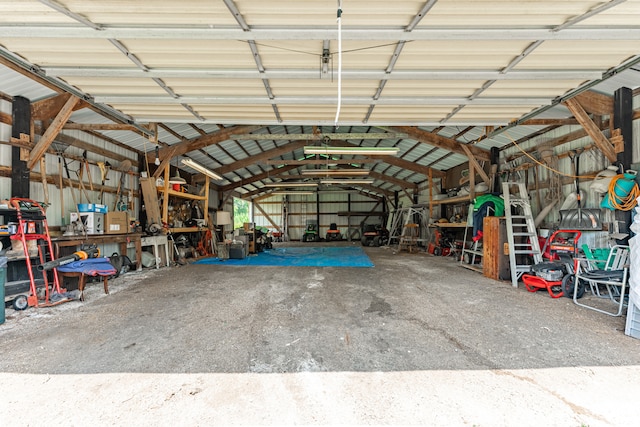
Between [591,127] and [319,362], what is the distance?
226 inches

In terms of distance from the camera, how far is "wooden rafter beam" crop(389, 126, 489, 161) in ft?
26.6

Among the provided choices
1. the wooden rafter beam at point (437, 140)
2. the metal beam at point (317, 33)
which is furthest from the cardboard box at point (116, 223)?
the wooden rafter beam at point (437, 140)

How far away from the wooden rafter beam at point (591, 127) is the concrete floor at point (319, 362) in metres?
2.73

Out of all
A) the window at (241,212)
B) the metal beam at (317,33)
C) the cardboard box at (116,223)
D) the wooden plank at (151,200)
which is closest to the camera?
the metal beam at (317,33)

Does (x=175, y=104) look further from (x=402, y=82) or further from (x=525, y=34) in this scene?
(x=525, y=34)

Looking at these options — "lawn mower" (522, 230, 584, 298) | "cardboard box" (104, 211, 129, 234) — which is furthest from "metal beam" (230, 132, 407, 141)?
"lawn mower" (522, 230, 584, 298)

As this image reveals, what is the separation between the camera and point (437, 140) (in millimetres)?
8266

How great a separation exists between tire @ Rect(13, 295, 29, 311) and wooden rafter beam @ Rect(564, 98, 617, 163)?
341 inches

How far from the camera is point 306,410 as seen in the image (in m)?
1.73

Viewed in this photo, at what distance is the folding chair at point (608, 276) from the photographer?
3.49 m

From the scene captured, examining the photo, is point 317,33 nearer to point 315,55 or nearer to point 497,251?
point 315,55

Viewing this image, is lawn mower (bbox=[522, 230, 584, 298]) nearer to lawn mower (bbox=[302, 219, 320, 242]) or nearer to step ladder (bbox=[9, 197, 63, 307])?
step ladder (bbox=[9, 197, 63, 307])

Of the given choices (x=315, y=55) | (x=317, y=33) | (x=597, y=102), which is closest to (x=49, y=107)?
(x=315, y=55)

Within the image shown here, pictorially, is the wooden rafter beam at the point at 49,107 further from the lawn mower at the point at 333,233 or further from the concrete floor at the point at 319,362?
the lawn mower at the point at 333,233
